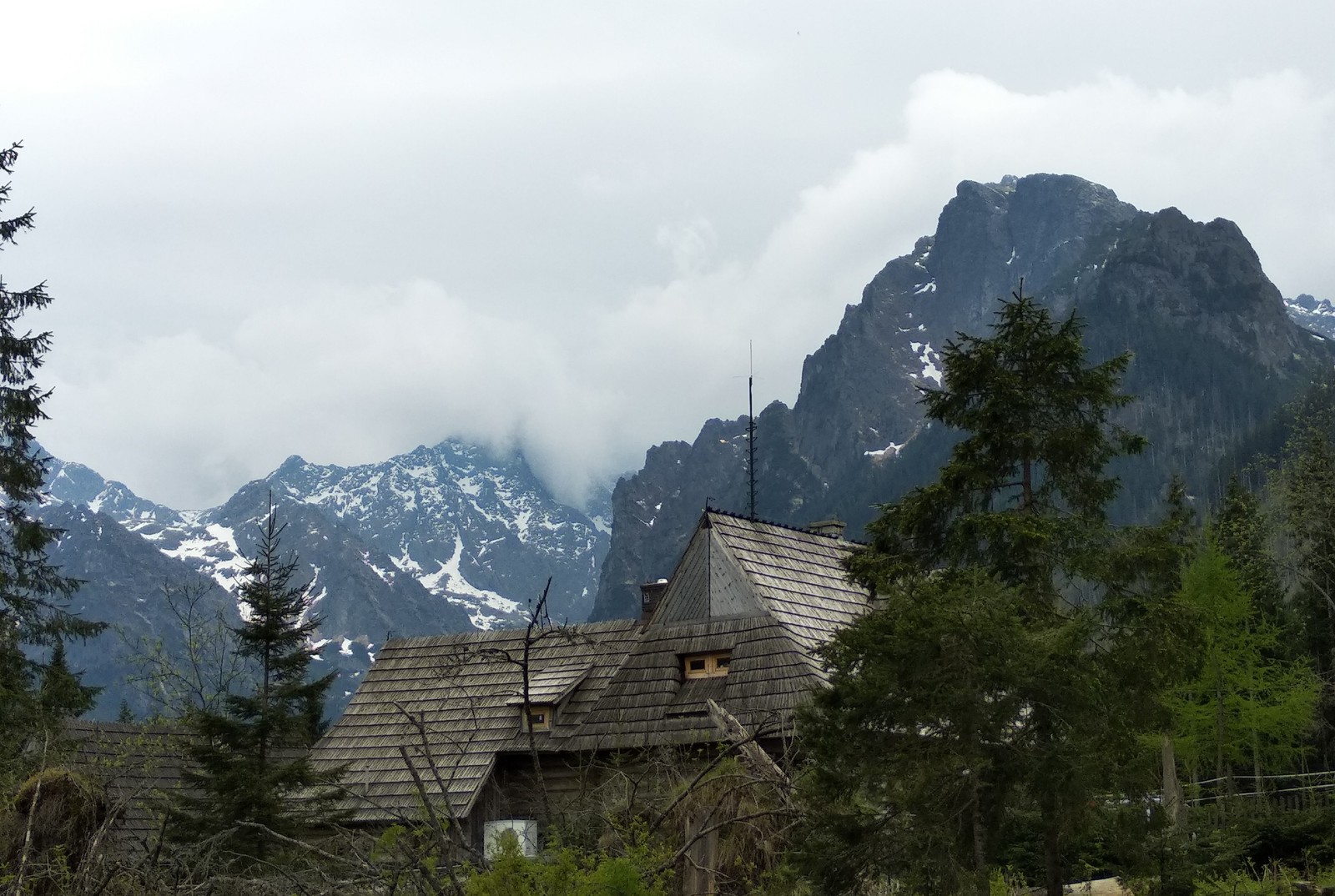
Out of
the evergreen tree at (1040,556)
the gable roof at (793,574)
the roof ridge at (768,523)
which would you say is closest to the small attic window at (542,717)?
the gable roof at (793,574)

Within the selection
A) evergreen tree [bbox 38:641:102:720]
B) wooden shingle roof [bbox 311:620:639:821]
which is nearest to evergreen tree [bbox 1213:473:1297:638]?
wooden shingle roof [bbox 311:620:639:821]

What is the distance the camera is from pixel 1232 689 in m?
34.5

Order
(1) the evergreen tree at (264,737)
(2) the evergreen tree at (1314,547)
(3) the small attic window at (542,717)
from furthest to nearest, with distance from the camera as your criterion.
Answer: (2) the evergreen tree at (1314,547), (3) the small attic window at (542,717), (1) the evergreen tree at (264,737)

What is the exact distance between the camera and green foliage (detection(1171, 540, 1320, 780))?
33.6m

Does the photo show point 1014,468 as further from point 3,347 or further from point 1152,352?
point 1152,352

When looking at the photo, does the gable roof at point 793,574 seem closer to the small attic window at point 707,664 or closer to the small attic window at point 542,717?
the small attic window at point 707,664

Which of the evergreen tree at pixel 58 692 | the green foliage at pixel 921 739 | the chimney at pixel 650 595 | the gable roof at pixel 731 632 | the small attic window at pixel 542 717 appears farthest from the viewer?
the chimney at pixel 650 595

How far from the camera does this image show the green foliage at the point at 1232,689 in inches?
1324

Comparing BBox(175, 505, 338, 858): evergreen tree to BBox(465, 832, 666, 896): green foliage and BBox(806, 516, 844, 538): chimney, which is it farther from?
BBox(806, 516, 844, 538): chimney

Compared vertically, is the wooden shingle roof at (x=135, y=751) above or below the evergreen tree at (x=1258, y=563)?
below

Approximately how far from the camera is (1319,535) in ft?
121

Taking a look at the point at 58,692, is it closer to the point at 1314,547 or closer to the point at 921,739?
the point at 921,739

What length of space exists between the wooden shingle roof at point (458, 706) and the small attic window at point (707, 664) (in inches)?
97.7

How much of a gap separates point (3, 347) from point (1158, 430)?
173m
